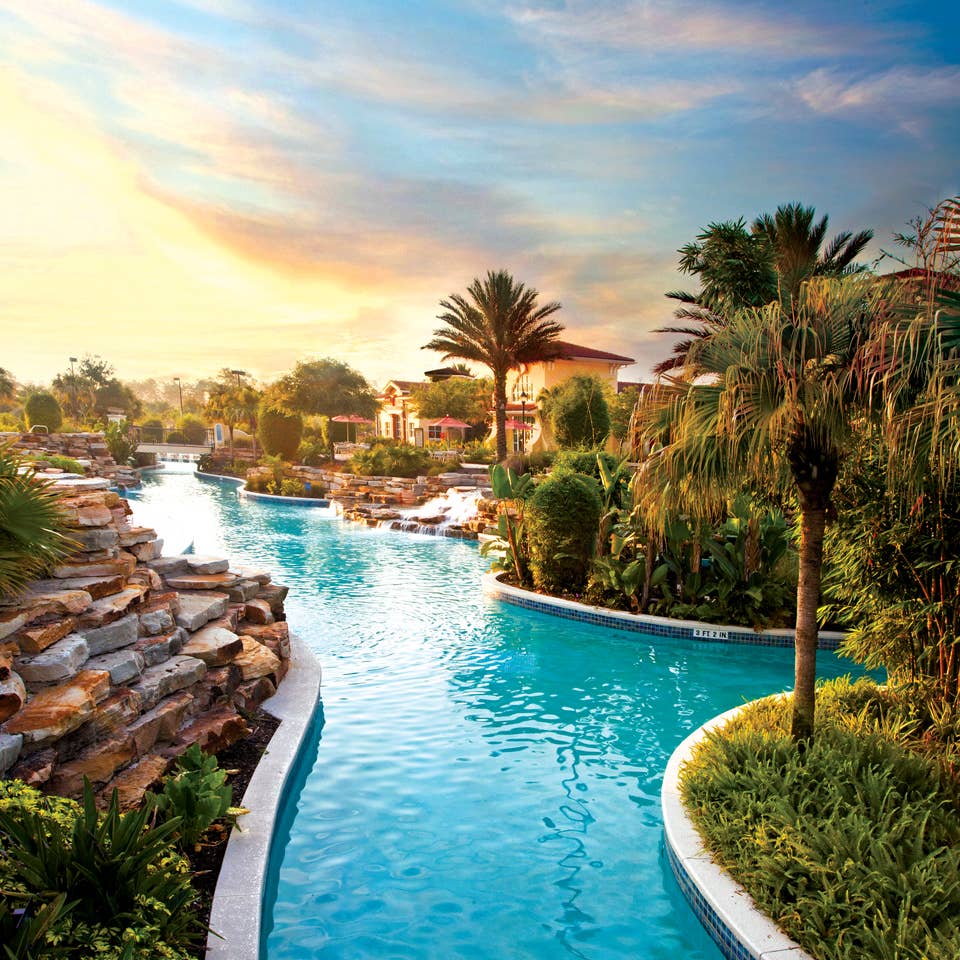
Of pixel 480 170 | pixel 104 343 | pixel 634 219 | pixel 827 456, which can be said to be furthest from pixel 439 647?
pixel 104 343

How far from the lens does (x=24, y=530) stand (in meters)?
5.03

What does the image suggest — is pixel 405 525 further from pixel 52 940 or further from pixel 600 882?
pixel 52 940

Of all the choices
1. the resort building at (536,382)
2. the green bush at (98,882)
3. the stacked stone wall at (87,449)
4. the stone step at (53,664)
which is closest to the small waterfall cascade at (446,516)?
the resort building at (536,382)

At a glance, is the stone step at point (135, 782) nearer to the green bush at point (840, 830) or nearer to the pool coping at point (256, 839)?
the pool coping at point (256, 839)

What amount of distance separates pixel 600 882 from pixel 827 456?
3.19 metres

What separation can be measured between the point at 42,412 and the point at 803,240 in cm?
3500

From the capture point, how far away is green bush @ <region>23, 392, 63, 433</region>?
31.7 metres

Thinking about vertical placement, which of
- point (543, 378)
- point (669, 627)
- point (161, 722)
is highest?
point (543, 378)

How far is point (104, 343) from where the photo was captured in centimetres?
7025

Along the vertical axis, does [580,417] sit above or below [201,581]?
above

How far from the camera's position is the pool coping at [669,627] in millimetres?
8922

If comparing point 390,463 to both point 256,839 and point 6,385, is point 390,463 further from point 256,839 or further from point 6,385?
point 6,385

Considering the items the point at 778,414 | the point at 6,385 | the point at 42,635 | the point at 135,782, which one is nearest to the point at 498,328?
the point at 42,635

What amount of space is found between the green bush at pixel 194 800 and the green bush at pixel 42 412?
3367 centimetres
